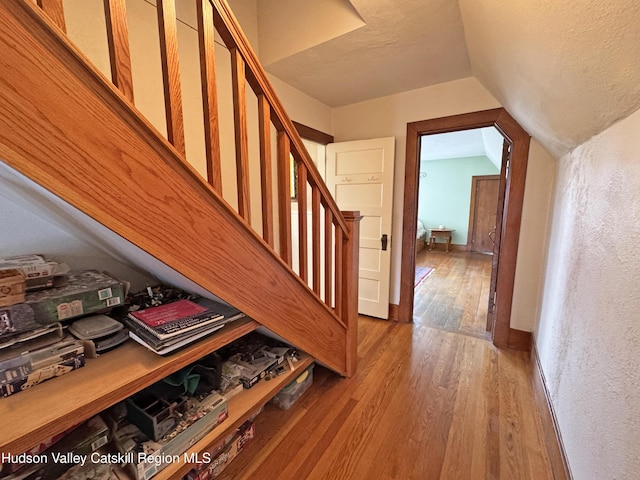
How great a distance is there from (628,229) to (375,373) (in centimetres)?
160

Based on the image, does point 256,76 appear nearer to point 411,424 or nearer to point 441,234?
point 411,424

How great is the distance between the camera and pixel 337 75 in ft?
7.24

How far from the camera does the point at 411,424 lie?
59.2 inches

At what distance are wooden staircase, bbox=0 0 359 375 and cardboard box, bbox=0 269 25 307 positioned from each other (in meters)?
0.45

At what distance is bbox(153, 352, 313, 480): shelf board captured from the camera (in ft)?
3.17

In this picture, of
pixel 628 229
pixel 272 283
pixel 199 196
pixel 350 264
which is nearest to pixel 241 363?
pixel 272 283

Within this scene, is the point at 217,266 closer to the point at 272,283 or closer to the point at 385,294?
the point at 272,283

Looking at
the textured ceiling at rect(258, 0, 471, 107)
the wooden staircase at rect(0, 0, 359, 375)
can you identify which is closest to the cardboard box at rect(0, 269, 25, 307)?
the wooden staircase at rect(0, 0, 359, 375)

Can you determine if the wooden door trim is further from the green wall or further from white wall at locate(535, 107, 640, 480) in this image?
white wall at locate(535, 107, 640, 480)

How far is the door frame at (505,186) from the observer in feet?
6.93

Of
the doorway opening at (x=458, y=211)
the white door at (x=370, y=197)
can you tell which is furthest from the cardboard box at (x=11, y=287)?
the doorway opening at (x=458, y=211)

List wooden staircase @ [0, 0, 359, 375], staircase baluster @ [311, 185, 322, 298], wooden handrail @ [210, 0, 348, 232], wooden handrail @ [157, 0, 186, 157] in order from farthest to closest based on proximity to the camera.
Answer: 1. staircase baluster @ [311, 185, 322, 298]
2. wooden handrail @ [210, 0, 348, 232]
3. wooden handrail @ [157, 0, 186, 157]
4. wooden staircase @ [0, 0, 359, 375]

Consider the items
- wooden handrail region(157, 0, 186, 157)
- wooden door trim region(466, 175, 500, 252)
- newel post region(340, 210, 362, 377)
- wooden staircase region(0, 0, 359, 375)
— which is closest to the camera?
wooden staircase region(0, 0, 359, 375)

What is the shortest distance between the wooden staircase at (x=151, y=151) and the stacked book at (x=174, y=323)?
0.14 m
